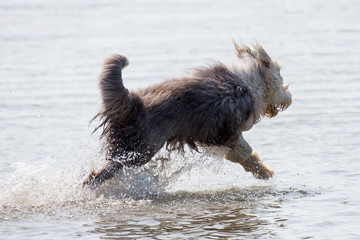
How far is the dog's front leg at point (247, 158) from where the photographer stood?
6.74 m

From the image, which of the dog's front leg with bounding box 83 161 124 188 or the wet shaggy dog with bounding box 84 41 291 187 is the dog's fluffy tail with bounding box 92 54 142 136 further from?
the dog's front leg with bounding box 83 161 124 188

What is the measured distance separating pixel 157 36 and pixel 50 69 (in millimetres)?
3542

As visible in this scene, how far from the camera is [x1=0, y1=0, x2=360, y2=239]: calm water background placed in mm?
5891

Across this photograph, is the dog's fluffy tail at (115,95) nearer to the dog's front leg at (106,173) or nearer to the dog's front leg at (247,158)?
the dog's front leg at (106,173)

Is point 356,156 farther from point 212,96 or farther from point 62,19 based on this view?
point 62,19

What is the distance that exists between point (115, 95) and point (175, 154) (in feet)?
3.38

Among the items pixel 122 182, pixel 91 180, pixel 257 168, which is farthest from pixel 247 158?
pixel 91 180

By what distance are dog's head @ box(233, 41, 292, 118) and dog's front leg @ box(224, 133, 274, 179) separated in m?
0.43

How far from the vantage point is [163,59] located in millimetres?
13039

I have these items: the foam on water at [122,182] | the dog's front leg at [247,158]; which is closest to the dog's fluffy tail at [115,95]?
the foam on water at [122,182]

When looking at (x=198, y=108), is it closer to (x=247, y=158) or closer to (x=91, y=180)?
(x=247, y=158)

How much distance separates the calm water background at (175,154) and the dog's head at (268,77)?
0.37 meters

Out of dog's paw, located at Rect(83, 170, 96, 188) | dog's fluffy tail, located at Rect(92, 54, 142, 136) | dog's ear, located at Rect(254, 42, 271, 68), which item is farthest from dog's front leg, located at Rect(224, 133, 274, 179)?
dog's paw, located at Rect(83, 170, 96, 188)

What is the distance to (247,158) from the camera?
274 inches
